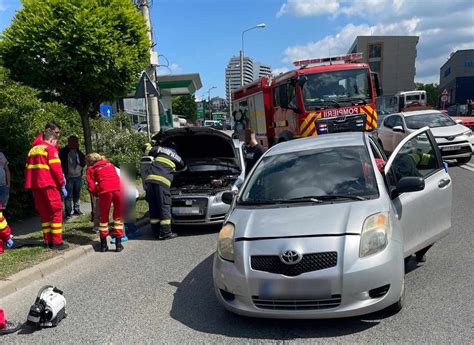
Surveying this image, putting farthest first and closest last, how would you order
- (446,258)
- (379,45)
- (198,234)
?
1. (379,45)
2. (198,234)
3. (446,258)

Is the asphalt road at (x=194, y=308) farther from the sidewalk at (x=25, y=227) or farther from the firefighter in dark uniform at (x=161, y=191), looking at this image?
the sidewalk at (x=25, y=227)

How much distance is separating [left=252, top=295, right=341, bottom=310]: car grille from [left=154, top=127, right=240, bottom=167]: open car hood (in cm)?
613

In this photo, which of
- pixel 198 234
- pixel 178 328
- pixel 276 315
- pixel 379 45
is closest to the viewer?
pixel 276 315

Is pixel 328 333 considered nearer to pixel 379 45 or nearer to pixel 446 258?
pixel 446 258

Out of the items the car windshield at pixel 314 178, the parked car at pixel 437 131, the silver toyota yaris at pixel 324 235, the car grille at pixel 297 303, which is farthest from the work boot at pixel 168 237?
the parked car at pixel 437 131

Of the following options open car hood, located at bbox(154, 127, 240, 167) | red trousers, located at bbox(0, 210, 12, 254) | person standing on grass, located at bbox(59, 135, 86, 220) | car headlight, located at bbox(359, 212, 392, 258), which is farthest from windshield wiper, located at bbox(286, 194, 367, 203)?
person standing on grass, located at bbox(59, 135, 86, 220)

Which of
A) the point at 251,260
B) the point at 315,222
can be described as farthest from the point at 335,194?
the point at 251,260

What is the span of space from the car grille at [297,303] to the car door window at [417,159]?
1.96 meters

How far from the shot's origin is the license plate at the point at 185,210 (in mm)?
8422

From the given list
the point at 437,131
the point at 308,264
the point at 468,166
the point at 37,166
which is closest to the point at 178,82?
the point at 437,131

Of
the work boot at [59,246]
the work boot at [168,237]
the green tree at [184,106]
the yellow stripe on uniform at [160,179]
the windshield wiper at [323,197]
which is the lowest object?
the work boot at [168,237]

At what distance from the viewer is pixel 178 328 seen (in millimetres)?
4422

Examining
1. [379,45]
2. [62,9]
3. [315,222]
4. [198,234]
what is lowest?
[198,234]

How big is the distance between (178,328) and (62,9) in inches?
238
